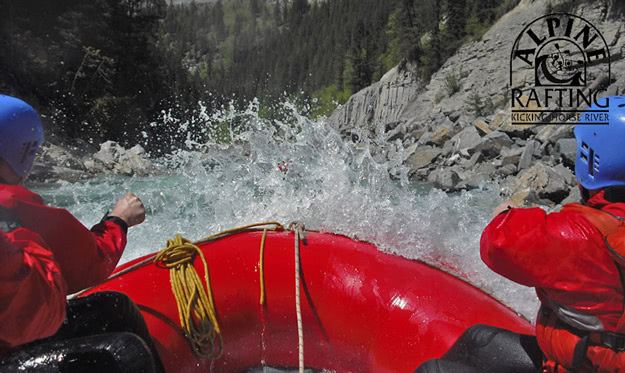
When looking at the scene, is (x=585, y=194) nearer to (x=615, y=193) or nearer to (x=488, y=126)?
(x=615, y=193)

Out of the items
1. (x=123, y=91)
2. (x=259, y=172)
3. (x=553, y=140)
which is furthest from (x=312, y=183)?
(x=123, y=91)

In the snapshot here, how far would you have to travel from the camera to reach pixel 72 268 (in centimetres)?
138

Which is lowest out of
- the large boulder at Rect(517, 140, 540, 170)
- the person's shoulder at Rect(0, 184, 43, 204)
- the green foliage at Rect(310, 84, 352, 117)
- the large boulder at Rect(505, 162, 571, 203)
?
the large boulder at Rect(505, 162, 571, 203)

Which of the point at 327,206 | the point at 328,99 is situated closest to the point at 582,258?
the point at 327,206

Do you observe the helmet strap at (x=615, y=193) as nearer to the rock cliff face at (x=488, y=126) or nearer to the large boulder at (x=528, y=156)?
the rock cliff face at (x=488, y=126)

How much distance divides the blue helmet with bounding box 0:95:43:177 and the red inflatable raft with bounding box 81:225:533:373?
1.13 meters

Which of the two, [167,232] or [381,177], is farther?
[167,232]

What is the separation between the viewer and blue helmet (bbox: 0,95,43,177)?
4.12 ft

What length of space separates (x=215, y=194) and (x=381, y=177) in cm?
199

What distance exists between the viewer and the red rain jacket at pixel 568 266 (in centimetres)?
128

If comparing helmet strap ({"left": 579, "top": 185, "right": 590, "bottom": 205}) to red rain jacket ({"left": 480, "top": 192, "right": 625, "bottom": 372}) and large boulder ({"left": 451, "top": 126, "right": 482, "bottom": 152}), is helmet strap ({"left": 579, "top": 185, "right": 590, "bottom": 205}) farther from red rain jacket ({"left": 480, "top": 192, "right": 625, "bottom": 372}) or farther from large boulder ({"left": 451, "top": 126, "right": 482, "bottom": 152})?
large boulder ({"left": 451, "top": 126, "right": 482, "bottom": 152})

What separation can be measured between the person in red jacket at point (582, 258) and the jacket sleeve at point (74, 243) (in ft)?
4.50

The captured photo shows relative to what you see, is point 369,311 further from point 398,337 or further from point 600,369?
point 600,369

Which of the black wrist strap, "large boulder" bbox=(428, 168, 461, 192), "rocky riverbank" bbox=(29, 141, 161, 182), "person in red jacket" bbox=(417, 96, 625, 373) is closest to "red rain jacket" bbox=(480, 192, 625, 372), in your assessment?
"person in red jacket" bbox=(417, 96, 625, 373)
